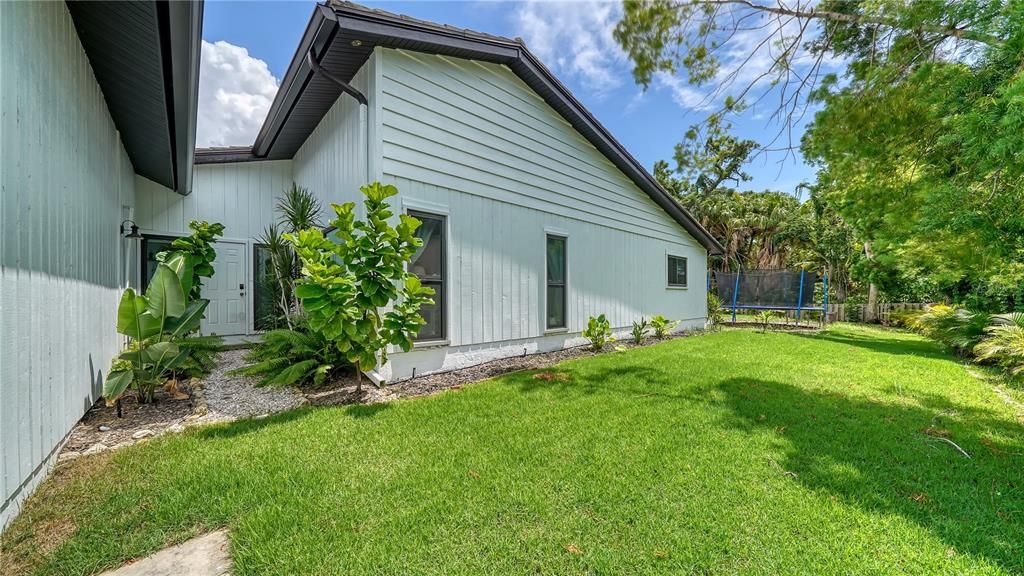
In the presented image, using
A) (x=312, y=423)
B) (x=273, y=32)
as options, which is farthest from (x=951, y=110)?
(x=273, y=32)

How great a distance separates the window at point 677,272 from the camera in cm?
1077

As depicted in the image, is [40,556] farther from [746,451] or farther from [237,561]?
[746,451]

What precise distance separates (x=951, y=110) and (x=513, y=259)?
4.81 metres

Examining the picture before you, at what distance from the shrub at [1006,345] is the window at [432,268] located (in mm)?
7802

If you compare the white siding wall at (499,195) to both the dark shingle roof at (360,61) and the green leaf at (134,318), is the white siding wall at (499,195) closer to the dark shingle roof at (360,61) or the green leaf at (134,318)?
the dark shingle roof at (360,61)

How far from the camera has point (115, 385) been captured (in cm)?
340

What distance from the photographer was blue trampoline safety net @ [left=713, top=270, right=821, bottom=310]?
1204 centimetres

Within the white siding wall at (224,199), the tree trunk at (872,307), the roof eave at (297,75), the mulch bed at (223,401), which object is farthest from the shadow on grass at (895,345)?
the white siding wall at (224,199)

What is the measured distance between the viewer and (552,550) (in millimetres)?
1832

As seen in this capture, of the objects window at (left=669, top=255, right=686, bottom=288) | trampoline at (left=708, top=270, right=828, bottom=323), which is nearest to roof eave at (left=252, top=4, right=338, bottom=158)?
window at (left=669, top=255, right=686, bottom=288)

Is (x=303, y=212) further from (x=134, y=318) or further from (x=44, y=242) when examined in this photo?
(x=44, y=242)

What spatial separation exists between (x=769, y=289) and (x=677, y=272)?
4.24 meters

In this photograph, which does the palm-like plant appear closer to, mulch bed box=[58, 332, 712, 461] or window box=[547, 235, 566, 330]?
mulch bed box=[58, 332, 712, 461]

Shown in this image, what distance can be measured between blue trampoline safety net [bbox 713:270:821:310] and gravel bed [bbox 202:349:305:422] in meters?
13.6
